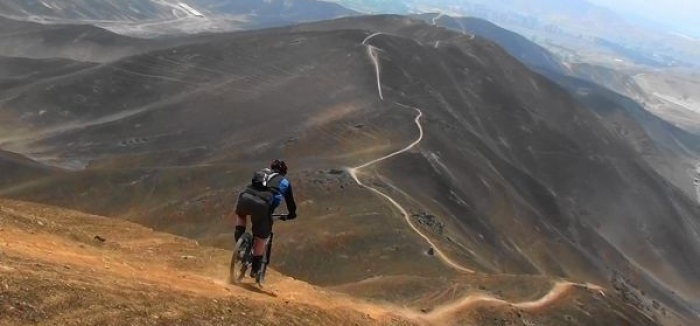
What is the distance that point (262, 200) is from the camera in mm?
16984

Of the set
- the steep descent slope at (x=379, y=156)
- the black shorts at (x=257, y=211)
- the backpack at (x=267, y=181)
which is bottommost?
the steep descent slope at (x=379, y=156)

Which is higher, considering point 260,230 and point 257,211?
point 257,211

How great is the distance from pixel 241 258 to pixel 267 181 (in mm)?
2829

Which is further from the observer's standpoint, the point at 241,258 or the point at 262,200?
the point at 241,258

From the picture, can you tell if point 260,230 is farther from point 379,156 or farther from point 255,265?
point 379,156

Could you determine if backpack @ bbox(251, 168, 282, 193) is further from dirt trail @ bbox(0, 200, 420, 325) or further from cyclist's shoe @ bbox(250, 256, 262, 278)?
dirt trail @ bbox(0, 200, 420, 325)

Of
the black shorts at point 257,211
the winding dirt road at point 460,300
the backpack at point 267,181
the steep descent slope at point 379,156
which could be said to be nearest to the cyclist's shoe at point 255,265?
the black shorts at point 257,211

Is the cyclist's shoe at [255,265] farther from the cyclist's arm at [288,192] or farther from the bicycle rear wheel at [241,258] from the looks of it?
the cyclist's arm at [288,192]

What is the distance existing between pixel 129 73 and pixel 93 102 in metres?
12.7

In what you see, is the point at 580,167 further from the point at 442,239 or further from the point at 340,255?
the point at 340,255

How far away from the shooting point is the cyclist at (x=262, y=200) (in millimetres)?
17047

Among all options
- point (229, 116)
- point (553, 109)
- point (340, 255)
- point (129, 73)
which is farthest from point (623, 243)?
point (129, 73)

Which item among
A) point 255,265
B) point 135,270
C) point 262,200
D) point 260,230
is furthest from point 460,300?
point 135,270

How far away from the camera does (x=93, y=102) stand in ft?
414
